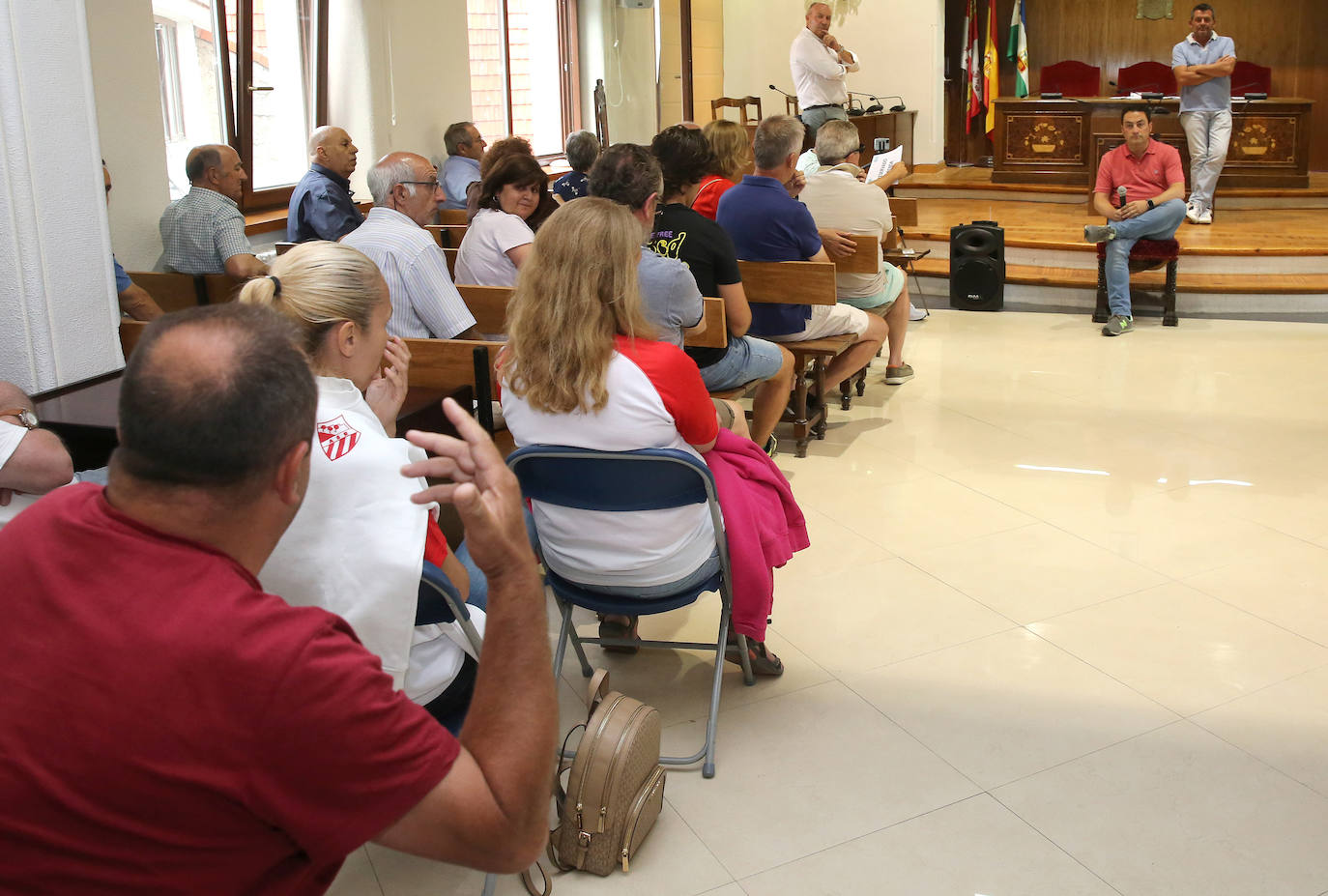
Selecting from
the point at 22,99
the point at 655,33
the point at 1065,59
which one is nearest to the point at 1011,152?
the point at 1065,59

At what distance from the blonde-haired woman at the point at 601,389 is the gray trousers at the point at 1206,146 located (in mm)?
7319

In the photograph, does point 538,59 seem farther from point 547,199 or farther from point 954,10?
point 547,199

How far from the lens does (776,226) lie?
14.7 feet

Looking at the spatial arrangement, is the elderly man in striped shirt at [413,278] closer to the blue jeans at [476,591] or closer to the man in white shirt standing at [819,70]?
the blue jeans at [476,591]

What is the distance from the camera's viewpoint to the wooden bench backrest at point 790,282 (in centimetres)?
432

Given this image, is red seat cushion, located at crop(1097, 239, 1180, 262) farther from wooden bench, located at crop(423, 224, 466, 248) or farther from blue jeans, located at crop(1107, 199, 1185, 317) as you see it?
wooden bench, located at crop(423, 224, 466, 248)

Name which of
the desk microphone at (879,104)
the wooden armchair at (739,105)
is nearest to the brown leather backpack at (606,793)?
the wooden armchair at (739,105)

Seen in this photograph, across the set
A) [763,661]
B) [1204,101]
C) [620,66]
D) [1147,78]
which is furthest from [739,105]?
[763,661]

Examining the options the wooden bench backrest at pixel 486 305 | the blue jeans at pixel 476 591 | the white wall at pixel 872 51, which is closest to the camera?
the blue jeans at pixel 476 591

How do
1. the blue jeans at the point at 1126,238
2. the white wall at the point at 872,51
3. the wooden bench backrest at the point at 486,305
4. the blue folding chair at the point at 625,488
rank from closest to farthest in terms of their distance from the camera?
the blue folding chair at the point at 625,488 < the wooden bench backrest at the point at 486,305 < the blue jeans at the point at 1126,238 < the white wall at the point at 872,51

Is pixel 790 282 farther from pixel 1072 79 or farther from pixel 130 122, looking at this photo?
pixel 1072 79

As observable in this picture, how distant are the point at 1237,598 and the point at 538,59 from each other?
7.86 metres

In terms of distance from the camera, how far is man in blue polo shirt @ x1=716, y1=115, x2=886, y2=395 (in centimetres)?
449

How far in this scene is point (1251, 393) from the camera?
5.30 m
